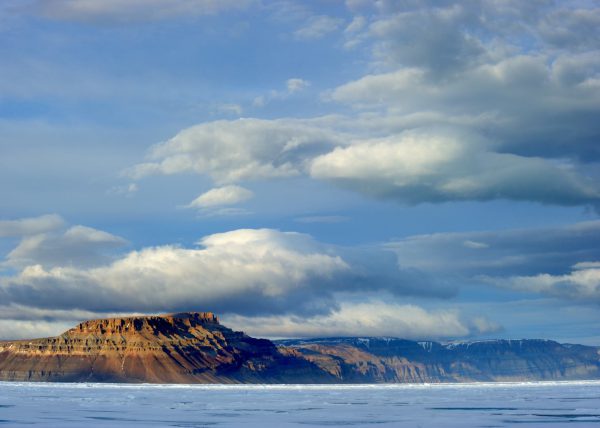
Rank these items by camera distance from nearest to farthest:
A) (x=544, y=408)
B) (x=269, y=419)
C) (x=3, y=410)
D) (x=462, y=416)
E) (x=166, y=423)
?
(x=166, y=423) < (x=269, y=419) < (x=462, y=416) < (x=3, y=410) < (x=544, y=408)

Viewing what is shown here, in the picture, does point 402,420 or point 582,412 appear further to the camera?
point 582,412

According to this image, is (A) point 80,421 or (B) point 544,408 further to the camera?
(B) point 544,408

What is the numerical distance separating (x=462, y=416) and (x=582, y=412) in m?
16.9

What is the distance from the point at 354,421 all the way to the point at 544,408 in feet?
136

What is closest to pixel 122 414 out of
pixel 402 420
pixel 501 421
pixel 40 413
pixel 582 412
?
pixel 40 413

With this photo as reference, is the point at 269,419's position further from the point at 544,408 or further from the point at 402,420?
the point at 544,408

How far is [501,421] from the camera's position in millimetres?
96438

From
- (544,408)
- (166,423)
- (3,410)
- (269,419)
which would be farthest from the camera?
(544,408)

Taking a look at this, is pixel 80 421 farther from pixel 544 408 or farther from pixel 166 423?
pixel 544 408

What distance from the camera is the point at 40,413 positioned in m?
110

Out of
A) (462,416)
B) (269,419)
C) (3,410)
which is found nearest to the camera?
(269,419)

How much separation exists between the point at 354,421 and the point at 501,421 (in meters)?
17.0

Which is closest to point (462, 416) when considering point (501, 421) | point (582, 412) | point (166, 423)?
point (501, 421)

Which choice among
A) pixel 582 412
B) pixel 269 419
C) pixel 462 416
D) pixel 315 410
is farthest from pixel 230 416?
pixel 582 412
